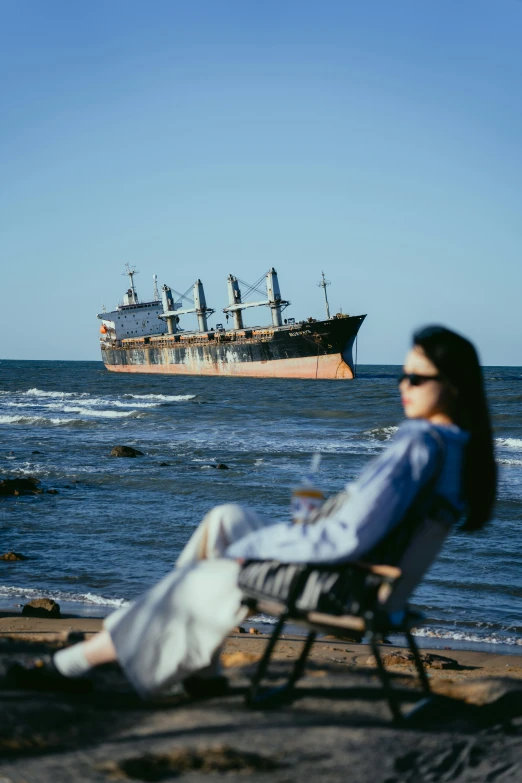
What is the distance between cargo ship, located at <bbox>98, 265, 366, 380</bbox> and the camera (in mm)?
46469

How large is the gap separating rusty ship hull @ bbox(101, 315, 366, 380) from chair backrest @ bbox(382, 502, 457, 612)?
138 ft

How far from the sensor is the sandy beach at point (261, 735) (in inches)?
85.6

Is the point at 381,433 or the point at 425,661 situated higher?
the point at 425,661

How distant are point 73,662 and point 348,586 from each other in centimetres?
91

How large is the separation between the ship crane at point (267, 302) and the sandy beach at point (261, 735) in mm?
48258

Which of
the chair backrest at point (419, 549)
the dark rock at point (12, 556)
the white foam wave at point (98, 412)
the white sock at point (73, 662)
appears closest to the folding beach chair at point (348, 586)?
the chair backrest at point (419, 549)

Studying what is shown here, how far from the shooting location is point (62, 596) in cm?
593

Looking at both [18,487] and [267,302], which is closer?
[18,487]

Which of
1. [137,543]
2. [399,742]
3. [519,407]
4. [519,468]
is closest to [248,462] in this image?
[519,468]

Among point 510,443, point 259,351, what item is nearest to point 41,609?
point 510,443

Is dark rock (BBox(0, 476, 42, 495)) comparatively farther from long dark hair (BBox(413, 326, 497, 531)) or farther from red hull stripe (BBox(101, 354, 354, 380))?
red hull stripe (BBox(101, 354, 354, 380))

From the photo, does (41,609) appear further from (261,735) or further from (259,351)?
(259,351)

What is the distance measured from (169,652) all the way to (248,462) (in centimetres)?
1205

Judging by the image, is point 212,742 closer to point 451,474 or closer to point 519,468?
point 451,474
